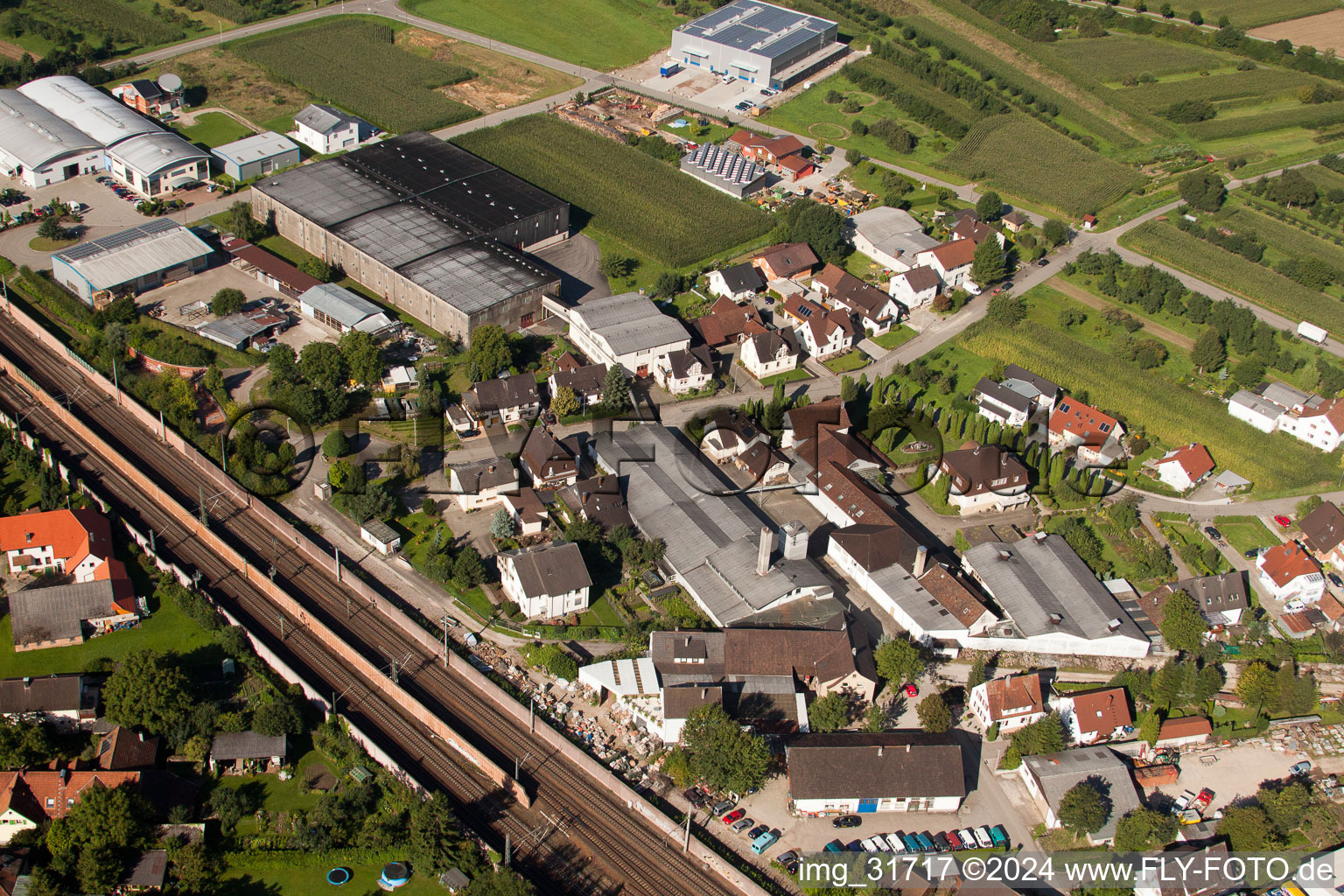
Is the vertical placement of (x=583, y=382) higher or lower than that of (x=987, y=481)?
lower

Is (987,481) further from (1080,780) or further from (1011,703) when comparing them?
(1080,780)

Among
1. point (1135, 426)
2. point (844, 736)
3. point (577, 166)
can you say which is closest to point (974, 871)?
point (844, 736)

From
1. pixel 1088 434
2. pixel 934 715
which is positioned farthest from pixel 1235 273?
pixel 934 715

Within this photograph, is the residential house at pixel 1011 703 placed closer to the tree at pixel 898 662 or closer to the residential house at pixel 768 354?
the tree at pixel 898 662

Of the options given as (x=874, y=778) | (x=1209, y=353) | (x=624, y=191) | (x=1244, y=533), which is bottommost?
(x=874, y=778)

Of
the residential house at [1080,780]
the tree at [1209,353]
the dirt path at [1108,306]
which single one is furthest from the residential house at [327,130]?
the residential house at [1080,780]

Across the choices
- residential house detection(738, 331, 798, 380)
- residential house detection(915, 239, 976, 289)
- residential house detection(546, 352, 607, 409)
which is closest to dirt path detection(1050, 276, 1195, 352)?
residential house detection(915, 239, 976, 289)
